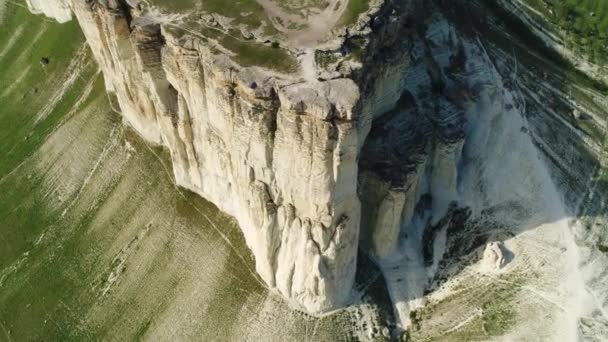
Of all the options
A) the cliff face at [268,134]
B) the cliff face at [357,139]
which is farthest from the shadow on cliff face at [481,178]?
the cliff face at [268,134]

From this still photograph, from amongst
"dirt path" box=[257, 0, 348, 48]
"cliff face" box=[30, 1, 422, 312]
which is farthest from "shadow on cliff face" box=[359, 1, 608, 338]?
"dirt path" box=[257, 0, 348, 48]

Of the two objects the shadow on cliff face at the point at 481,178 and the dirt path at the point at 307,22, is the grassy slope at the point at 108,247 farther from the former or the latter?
A: the dirt path at the point at 307,22

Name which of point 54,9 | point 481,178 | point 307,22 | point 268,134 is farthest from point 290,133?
point 54,9

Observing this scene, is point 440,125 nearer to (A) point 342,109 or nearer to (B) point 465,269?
(B) point 465,269

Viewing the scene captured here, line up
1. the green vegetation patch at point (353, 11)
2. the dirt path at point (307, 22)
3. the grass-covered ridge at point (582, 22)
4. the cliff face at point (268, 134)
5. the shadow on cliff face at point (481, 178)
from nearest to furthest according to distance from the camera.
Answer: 1. the cliff face at point (268, 134)
2. the dirt path at point (307, 22)
3. the green vegetation patch at point (353, 11)
4. the shadow on cliff face at point (481, 178)
5. the grass-covered ridge at point (582, 22)

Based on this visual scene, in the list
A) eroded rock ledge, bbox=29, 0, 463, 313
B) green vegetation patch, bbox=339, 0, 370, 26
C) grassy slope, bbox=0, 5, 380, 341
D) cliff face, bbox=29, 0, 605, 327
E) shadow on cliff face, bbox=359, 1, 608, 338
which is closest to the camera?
eroded rock ledge, bbox=29, 0, 463, 313

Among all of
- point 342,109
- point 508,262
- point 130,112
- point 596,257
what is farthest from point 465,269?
point 130,112

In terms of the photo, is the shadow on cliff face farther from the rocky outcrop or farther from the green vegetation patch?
the rocky outcrop
